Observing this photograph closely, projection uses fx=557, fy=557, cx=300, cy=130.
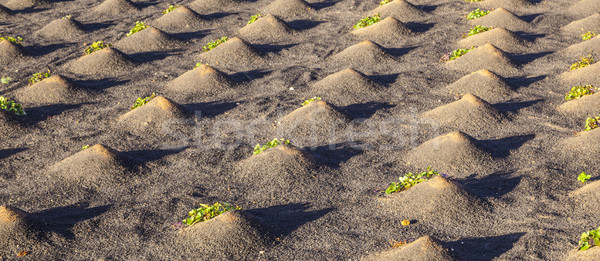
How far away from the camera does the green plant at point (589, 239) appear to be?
466 centimetres

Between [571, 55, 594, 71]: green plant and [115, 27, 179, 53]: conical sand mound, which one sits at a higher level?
[571, 55, 594, 71]: green plant

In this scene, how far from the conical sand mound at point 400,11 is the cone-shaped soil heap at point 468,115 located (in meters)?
4.43

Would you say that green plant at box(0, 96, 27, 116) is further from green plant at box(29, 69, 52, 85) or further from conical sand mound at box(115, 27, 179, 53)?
conical sand mound at box(115, 27, 179, 53)

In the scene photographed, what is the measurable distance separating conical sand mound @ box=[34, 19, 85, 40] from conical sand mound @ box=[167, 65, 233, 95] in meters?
3.53

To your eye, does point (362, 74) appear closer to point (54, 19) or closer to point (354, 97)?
point (354, 97)

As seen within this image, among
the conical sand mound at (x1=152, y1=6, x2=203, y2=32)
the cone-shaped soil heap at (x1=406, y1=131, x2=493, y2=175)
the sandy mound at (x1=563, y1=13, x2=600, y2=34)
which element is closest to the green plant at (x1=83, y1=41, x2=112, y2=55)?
the conical sand mound at (x1=152, y1=6, x2=203, y2=32)

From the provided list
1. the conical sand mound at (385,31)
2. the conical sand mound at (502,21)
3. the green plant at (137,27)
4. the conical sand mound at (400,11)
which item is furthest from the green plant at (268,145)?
the conical sand mound at (502,21)

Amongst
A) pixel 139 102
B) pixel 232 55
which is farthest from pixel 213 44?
pixel 139 102

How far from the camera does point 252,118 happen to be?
7.96 meters

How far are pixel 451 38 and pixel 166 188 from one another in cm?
662

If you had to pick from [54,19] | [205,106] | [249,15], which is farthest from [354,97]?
[54,19]

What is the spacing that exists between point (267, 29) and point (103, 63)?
325 centimetres

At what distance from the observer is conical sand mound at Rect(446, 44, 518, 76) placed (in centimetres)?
930

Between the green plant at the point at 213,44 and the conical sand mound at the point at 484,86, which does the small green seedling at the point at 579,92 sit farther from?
the green plant at the point at 213,44
